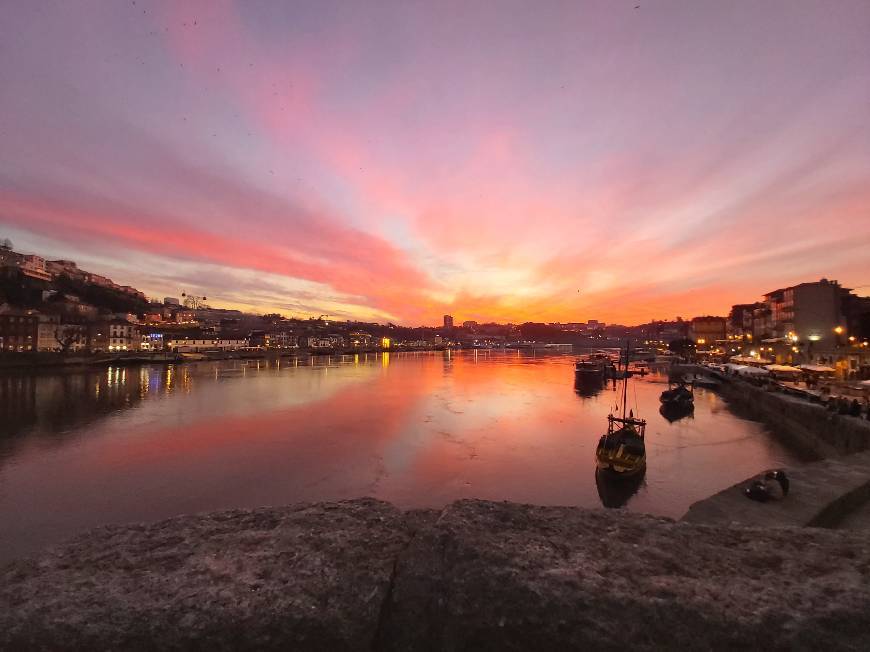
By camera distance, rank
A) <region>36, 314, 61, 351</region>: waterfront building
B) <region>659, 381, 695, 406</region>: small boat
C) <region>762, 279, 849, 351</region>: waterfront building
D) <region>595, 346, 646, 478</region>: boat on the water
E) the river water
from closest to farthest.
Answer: the river water
<region>595, 346, 646, 478</region>: boat on the water
<region>659, 381, 695, 406</region>: small boat
<region>762, 279, 849, 351</region>: waterfront building
<region>36, 314, 61, 351</region>: waterfront building

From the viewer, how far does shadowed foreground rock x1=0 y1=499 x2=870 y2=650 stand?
7.39ft

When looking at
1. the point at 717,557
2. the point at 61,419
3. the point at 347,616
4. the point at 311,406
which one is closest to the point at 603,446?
the point at 717,557

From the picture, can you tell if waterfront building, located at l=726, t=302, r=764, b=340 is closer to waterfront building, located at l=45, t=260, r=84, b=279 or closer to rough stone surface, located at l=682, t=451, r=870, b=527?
rough stone surface, located at l=682, t=451, r=870, b=527

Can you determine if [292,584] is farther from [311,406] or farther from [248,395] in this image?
[248,395]

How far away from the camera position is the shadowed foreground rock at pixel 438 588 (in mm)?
2252

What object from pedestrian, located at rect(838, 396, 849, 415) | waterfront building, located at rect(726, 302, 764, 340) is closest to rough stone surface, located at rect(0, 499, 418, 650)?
pedestrian, located at rect(838, 396, 849, 415)

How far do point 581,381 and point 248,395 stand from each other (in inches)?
2041

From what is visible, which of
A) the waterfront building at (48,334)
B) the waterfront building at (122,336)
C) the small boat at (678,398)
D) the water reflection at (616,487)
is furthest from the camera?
the waterfront building at (122,336)

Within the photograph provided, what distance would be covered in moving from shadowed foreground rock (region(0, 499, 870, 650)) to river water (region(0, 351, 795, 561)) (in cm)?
1607

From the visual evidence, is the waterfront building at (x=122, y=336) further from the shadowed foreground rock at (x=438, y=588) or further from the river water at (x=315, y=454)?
the shadowed foreground rock at (x=438, y=588)

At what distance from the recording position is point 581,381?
7262 cm

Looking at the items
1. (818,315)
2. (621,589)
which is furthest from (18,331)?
(818,315)

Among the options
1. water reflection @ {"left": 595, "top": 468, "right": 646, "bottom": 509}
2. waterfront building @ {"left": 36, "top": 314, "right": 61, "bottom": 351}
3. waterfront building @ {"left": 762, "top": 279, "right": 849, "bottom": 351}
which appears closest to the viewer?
water reflection @ {"left": 595, "top": 468, "right": 646, "bottom": 509}

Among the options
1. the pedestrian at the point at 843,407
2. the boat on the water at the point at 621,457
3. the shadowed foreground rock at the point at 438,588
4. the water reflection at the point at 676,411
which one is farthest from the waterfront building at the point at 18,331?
the pedestrian at the point at 843,407
